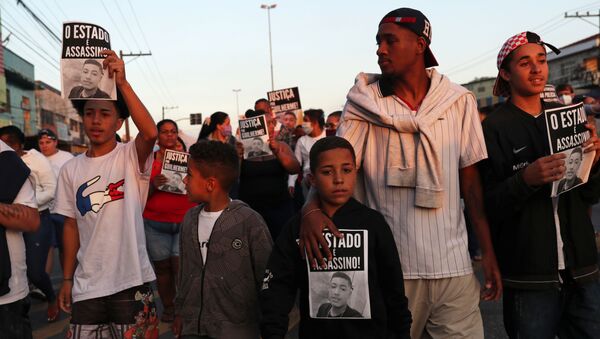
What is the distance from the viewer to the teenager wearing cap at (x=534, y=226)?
115 inches

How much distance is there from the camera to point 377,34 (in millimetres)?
2922

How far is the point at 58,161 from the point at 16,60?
4977 cm

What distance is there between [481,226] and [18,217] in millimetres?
2418

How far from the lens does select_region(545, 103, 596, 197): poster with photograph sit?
9.13 feet

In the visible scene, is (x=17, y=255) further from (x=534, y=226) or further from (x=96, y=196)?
(x=534, y=226)

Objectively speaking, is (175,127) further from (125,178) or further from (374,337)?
(374,337)

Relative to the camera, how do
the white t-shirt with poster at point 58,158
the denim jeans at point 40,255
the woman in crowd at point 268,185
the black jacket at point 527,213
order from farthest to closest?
the white t-shirt with poster at point 58,158 → the woman in crowd at point 268,185 → the denim jeans at point 40,255 → the black jacket at point 527,213

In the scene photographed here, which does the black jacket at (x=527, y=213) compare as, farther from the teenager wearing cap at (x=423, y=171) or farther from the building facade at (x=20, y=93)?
the building facade at (x=20, y=93)

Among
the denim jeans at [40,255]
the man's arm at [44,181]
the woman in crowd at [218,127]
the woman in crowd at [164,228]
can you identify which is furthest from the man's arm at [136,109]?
the woman in crowd at [218,127]

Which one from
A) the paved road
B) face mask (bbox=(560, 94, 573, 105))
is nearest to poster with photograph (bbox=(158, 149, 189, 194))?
the paved road

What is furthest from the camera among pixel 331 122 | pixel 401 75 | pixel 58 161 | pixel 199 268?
pixel 331 122

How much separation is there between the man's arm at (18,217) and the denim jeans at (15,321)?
420 millimetres

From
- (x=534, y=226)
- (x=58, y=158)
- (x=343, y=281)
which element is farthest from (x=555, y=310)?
(x=58, y=158)

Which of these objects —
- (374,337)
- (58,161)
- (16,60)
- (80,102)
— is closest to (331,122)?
(58,161)
